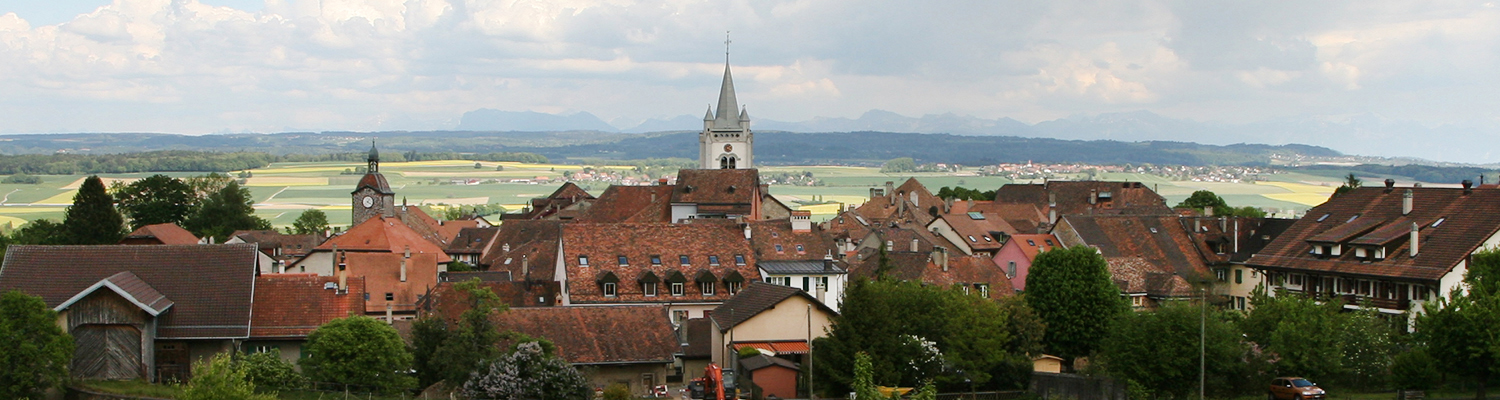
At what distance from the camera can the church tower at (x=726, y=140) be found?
185375mm

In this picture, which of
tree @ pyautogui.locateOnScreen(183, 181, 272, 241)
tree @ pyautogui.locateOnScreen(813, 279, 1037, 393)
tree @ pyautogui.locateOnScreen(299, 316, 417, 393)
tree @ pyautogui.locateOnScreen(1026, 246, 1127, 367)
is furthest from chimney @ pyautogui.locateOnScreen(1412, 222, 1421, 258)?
tree @ pyautogui.locateOnScreen(183, 181, 272, 241)

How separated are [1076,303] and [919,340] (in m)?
12.1

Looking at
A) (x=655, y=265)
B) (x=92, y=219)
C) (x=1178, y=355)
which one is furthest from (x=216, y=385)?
(x=92, y=219)

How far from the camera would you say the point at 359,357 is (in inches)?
1633

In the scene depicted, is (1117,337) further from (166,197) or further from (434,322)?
(166,197)

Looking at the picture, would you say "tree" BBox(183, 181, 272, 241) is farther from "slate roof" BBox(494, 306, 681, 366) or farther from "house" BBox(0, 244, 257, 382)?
"slate roof" BBox(494, 306, 681, 366)

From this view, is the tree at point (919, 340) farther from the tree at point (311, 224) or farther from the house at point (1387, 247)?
the tree at point (311, 224)

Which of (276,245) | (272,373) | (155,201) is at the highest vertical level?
(155,201)

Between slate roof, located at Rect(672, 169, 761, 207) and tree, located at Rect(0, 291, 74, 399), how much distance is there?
6077 cm

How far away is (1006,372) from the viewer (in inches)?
1960

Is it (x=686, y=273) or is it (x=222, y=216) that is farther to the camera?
(x=222, y=216)

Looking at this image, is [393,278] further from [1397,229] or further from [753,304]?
[1397,229]

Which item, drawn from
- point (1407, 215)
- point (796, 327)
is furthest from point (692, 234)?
point (1407, 215)

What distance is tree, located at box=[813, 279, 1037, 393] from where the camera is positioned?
45219 millimetres
